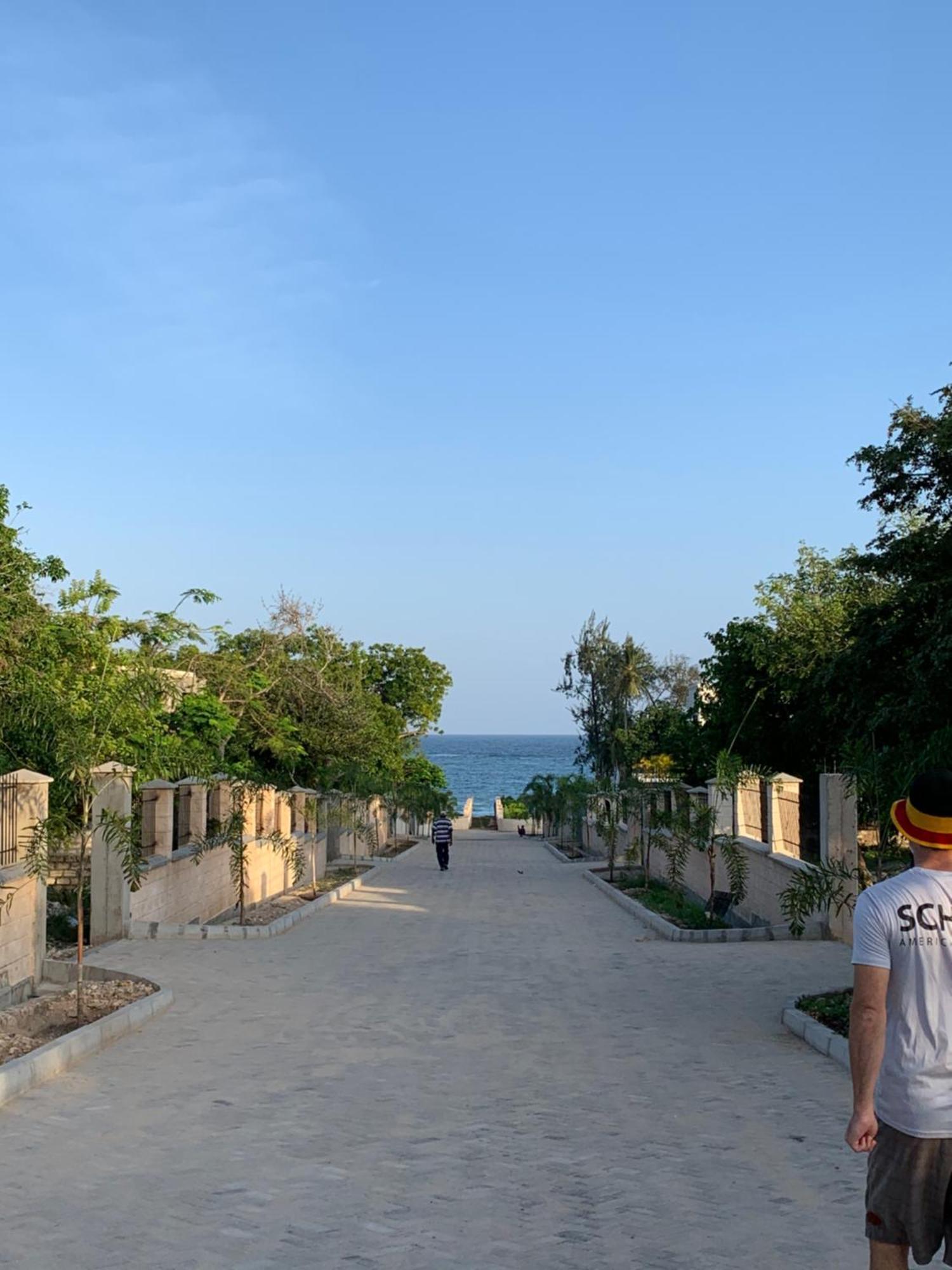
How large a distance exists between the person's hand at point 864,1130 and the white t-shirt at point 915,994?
0.04 metres

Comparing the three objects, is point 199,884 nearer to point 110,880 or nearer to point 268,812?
point 110,880

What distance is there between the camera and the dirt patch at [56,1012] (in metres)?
9.97

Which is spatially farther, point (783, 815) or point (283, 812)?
point (283, 812)

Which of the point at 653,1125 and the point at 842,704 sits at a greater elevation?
the point at 842,704

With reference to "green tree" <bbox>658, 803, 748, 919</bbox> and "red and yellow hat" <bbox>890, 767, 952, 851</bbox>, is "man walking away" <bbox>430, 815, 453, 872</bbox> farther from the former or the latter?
"red and yellow hat" <bbox>890, 767, 952, 851</bbox>

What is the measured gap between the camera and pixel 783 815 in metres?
19.4

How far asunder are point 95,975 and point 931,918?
35.2 feet

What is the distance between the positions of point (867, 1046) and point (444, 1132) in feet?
13.7

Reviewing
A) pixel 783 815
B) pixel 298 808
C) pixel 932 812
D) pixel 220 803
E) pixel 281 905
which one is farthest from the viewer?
pixel 298 808

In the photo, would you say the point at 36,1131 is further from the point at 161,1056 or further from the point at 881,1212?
the point at 881,1212

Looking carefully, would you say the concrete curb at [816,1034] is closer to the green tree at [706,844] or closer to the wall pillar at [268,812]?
the green tree at [706,844]

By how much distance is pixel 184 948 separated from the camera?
1597 cm

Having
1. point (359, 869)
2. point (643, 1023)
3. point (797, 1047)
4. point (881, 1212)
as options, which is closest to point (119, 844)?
point (643, 1023)

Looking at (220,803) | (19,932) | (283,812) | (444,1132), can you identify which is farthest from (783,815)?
(444,1132)
